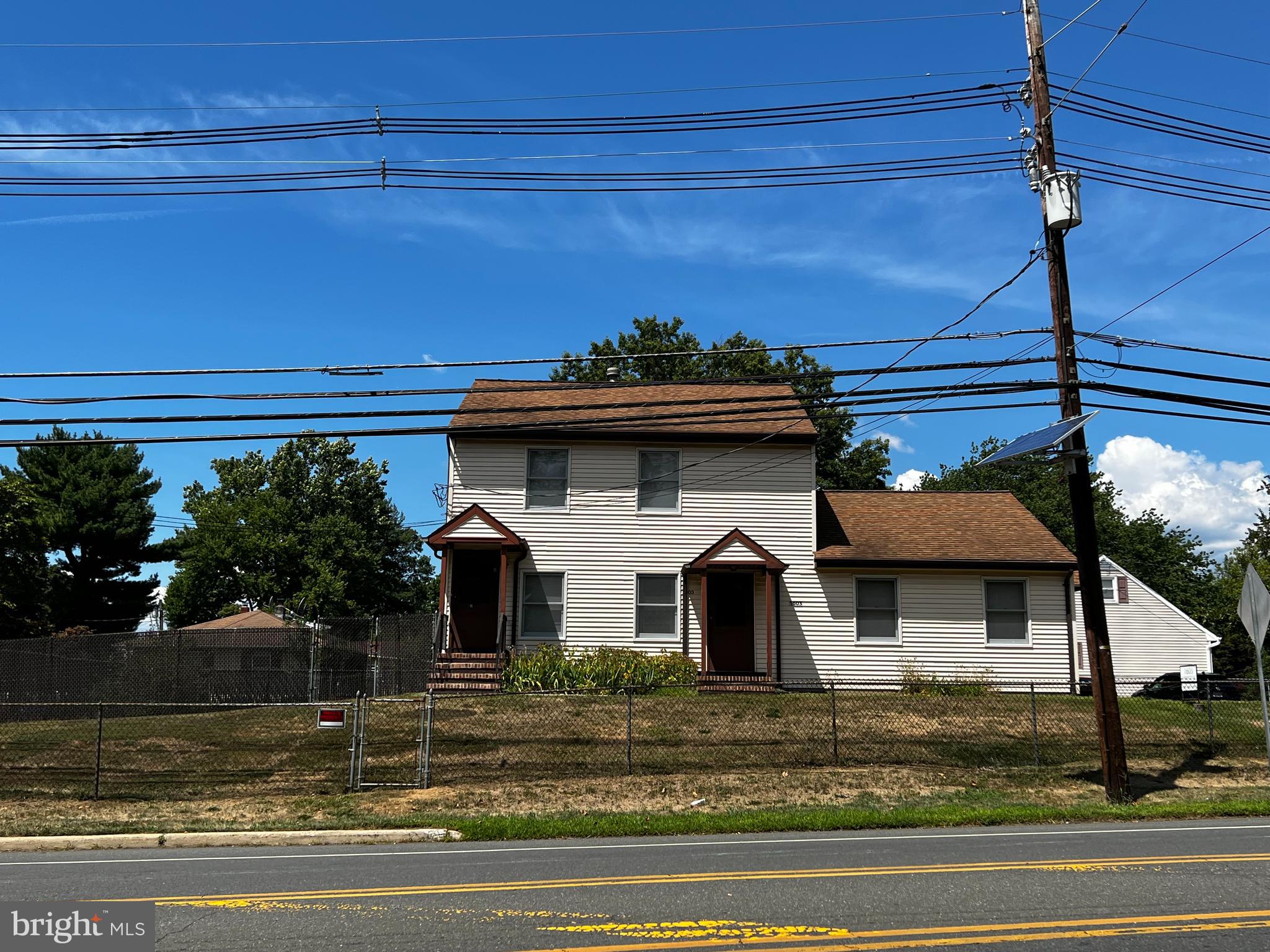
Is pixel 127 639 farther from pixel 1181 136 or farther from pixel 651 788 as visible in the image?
pixel 1181 136

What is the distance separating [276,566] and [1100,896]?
167 feet

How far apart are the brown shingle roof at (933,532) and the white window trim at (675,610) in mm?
3427

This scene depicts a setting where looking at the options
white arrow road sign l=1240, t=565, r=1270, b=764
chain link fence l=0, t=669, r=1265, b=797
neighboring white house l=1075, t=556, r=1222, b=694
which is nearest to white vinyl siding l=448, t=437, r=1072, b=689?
chain link fence l=0, t=669, r=1265, b=797

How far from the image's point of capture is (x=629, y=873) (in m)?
9.00

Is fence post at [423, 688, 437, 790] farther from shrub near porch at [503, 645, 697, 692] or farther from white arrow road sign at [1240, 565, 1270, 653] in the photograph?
white arrow road sign at [1240, 565, 1270, 653]

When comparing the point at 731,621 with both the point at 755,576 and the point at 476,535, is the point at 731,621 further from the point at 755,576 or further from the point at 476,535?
the point at 476,535

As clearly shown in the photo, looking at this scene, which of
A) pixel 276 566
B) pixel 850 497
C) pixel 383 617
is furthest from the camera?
pixel 276 566

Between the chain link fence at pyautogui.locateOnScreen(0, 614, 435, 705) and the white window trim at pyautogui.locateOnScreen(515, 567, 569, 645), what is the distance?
6.78 ft

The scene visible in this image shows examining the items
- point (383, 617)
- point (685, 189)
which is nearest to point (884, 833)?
point (685, 189)

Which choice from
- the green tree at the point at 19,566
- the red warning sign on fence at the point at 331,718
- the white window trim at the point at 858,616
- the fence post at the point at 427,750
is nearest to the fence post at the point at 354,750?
the red warning sign on fence at the point at 331,718

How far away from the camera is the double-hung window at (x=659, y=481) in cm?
2403

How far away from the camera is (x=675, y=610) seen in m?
23.4

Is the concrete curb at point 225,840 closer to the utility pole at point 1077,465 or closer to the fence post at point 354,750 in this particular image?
the fence post at point 354,750

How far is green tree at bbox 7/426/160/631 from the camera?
52.2 meters
